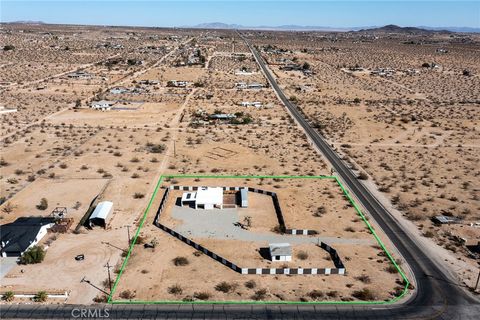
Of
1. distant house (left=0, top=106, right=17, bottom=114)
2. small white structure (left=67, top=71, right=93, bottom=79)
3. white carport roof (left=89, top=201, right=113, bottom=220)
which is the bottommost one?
white carport roof (left=89, top=201, right=113, bottom=220)

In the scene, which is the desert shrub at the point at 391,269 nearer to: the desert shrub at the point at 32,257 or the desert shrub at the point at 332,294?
the desert shrub at the point at 332,294

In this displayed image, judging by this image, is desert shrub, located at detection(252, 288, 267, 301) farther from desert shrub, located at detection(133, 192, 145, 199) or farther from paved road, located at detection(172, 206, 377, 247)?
desert shrub, located at detection(133, 192, 145, 199)

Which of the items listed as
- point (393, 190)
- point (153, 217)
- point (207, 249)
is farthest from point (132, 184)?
point (393, 190)

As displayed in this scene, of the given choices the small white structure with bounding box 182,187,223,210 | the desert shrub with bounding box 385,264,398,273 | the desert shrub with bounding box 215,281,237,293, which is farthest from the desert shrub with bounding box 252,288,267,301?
the small white structure with bounding box 182,187,223,210

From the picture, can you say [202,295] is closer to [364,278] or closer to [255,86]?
[364,278]

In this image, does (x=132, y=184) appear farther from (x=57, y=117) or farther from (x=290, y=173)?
(x=57, y=117)

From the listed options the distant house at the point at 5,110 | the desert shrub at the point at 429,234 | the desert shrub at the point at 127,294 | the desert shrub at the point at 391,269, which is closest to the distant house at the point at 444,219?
the desert shrub at the point at 429,234
